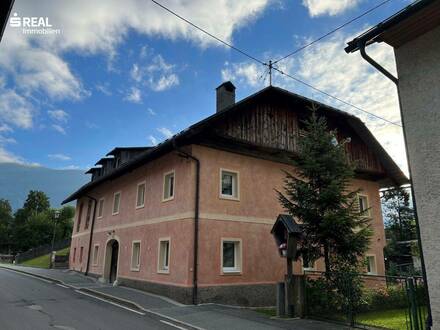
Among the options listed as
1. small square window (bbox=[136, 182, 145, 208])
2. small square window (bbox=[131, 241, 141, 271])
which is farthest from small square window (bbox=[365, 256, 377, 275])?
small square window (bbox=[136, 182, 145, 208])

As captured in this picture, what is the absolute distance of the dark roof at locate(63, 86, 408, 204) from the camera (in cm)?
1355

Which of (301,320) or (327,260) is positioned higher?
(327,260)

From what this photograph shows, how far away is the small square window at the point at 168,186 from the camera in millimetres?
15410

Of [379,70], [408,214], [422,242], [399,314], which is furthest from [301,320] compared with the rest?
[408,214]

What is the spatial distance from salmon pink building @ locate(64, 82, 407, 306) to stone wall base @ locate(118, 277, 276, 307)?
0.12 feet

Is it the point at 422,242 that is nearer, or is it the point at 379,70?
the point at 422,242

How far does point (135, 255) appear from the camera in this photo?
56.7 feet

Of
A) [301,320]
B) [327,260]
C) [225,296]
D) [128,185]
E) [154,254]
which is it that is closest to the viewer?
[301,320]

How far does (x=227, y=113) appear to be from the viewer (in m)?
14.4

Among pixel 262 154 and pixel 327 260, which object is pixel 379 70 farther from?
pixel 262 154

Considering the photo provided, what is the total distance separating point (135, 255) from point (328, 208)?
10313 millimetres

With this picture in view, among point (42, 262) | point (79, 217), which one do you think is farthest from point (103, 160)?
point (42, 262)

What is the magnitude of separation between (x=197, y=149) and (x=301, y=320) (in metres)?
7.44

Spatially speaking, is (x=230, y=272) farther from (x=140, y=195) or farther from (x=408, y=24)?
(x=408, y=24)
